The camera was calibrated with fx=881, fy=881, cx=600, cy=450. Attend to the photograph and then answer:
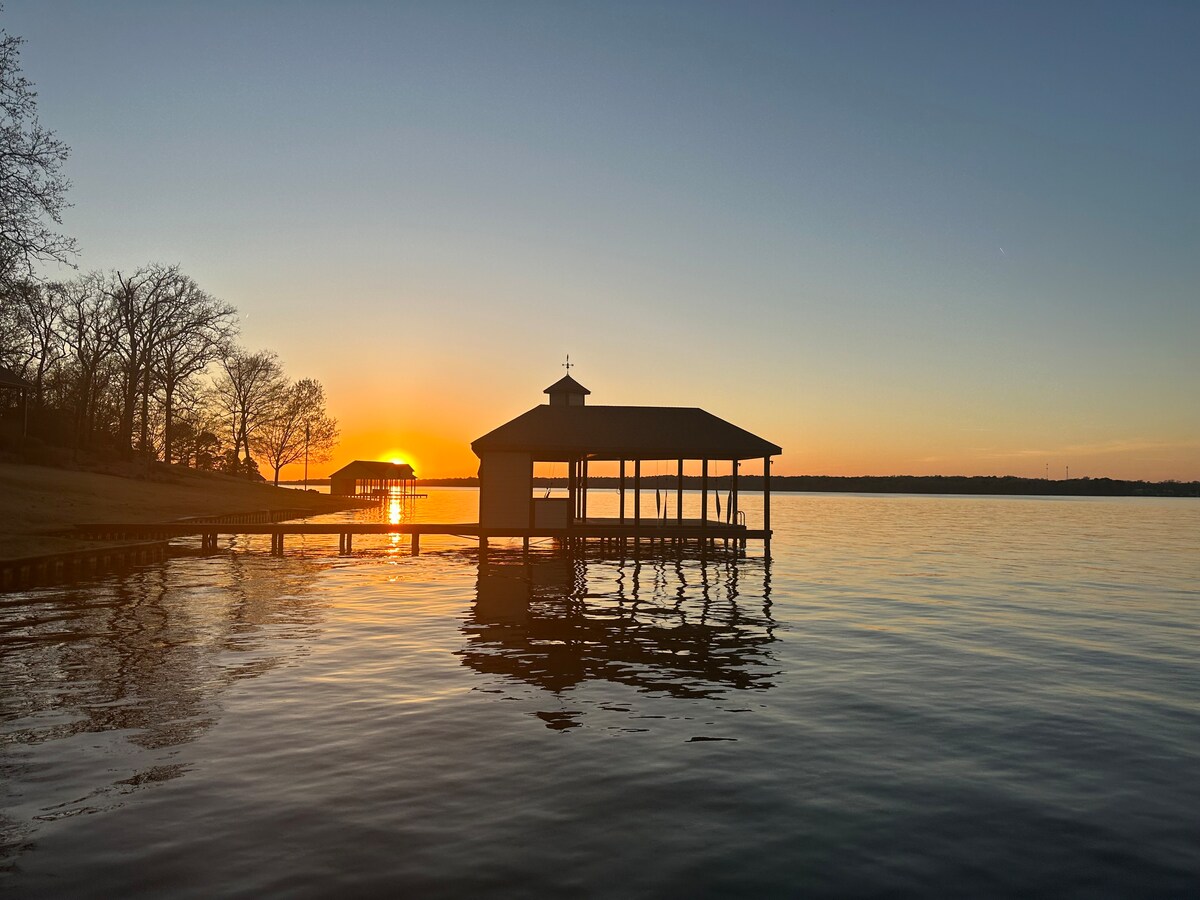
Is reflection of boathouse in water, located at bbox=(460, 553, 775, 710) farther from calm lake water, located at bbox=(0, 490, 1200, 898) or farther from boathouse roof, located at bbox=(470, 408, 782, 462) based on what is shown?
boathouse roof, located at bbox=(470, 408, 782, 462)

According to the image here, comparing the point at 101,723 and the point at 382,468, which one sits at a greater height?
the point at 382,468

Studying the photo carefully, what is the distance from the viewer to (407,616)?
23.2 m

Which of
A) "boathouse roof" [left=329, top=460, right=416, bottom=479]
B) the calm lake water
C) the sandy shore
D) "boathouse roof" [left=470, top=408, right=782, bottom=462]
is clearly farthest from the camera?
"boathouse roof" [left=329, top=460, right=416, bottom=479]

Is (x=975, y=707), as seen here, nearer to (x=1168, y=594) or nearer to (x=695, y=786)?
(x=695, y=786)

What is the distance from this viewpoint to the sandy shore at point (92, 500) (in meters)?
36.5

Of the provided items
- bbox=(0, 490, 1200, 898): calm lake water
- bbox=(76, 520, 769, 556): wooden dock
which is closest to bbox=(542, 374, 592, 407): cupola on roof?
bbox=(76, 520, 769, 556): wooden dock

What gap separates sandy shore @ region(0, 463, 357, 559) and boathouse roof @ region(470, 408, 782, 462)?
60.2 ft

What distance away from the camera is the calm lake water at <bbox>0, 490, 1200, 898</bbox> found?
25.0 feet

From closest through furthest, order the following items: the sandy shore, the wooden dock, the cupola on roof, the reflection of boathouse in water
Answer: the reflection of boathouse in water < the sandy shore < the wooden dock < the cupola on roof

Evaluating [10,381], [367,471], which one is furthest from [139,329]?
[367,471]

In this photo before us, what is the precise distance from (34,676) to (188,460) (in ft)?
263

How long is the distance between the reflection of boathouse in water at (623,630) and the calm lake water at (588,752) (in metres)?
0.15

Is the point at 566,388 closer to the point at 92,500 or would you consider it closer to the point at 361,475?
the point at 92,500

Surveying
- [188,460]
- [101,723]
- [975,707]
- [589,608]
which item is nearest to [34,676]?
[101,723]
